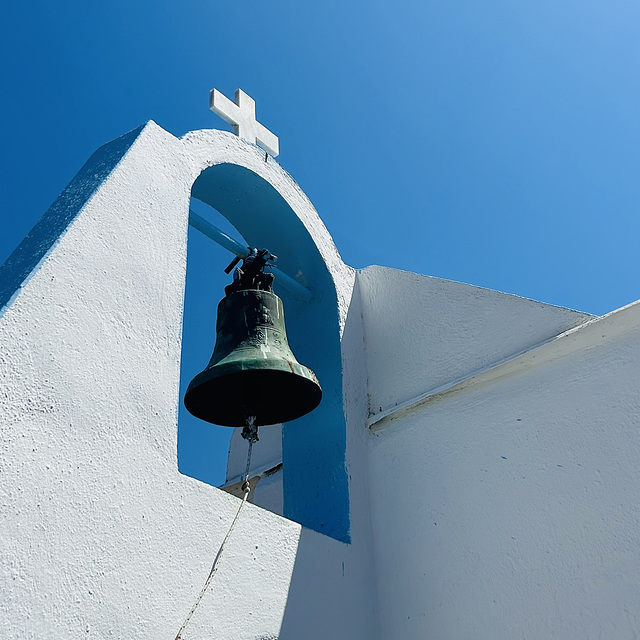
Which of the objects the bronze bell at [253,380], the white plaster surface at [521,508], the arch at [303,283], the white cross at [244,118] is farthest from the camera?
the white cross at [244,118]

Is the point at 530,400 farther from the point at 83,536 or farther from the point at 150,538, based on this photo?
the point at 83,536

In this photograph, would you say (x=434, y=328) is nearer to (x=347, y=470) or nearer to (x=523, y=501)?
(x=347, y=470)

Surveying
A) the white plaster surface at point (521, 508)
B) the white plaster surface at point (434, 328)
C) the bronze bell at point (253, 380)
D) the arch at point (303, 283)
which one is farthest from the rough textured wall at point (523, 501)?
the bronze bell at point (253, 380)

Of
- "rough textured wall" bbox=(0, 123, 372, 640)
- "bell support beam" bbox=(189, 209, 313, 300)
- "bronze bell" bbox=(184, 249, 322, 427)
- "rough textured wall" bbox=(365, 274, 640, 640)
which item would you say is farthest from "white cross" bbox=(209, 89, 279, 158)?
"rough textured wall" bbox=(365, 274, 640, 640)

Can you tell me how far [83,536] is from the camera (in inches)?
77.5

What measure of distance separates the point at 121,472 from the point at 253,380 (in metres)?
0.73

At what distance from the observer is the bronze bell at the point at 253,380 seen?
268 cm

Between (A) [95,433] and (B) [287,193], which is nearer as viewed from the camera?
(A) [95,433]

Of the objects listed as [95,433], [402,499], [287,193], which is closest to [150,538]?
[95,433]

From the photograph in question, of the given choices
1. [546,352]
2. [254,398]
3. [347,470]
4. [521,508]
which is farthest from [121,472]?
[546,352]

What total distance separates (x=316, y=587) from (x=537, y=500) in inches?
33.7

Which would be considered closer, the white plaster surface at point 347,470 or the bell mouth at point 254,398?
the white plaster surface at point 347,470

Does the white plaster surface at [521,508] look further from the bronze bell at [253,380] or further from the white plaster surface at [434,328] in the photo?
the bronze bell at [253,380]

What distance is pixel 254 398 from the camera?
2.76 metres
